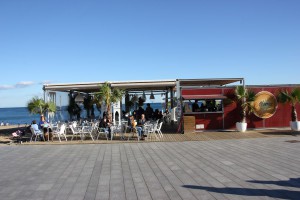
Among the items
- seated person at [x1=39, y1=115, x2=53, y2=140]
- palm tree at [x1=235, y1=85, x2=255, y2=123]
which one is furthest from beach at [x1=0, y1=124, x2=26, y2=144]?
palm tree at [x1=235, y1=85, x2=255, y2=123]

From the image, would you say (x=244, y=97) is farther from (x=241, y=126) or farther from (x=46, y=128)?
(x=46, y=128)

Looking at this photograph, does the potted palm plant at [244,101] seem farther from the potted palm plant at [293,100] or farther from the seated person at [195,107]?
the seated person at [195,107]

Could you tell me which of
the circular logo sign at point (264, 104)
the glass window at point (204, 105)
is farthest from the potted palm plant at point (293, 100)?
the glass window at point (204, 105)

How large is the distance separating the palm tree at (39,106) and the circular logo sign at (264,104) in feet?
31.1

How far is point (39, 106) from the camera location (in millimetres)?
15461

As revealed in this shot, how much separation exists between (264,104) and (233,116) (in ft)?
5.17

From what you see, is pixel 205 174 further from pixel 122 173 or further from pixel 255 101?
pixel 255 101

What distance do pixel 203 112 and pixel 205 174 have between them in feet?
31.2

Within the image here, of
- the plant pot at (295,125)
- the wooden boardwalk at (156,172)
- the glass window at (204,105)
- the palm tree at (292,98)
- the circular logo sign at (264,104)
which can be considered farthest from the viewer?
the circular logo sign at (264,104)

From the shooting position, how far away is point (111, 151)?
10727 millimetres

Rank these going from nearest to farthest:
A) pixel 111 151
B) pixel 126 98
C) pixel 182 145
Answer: pixel 111 151
pixel 182 145
pixel 126 98

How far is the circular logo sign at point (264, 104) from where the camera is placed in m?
16.4

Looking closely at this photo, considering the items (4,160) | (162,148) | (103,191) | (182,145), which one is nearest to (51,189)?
(103,191)

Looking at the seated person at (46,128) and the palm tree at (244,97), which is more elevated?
the palm tree at (244,97)
